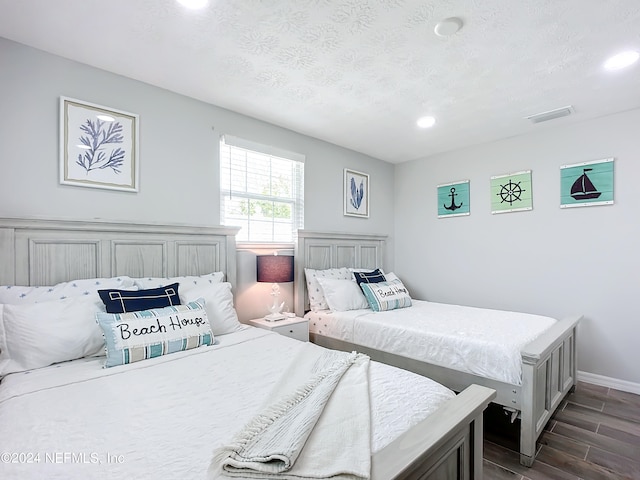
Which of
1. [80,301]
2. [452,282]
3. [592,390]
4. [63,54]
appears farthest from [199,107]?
[592,390]

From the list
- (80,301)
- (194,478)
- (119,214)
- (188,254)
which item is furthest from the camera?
(188,254)

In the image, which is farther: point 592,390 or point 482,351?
point 592,390

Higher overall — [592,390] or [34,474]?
[34,474]

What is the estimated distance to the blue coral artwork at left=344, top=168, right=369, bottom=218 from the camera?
4161 millimetres

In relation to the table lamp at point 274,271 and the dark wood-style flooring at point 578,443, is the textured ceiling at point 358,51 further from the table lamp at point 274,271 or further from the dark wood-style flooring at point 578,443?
the dark wood-style flooring at point 578,443

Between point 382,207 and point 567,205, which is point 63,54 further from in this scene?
point 567,205

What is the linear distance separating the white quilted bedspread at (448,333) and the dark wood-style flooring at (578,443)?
1.57ft

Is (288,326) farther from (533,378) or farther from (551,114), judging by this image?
(551,114)

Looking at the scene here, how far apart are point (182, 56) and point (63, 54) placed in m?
0.77

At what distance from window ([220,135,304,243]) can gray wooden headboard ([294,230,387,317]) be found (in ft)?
0.71

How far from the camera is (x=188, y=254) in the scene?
2.74 metres

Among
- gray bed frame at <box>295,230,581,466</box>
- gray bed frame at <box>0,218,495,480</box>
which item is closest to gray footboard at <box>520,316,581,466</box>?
gray bed frame at <box>295,230,581,466</box>

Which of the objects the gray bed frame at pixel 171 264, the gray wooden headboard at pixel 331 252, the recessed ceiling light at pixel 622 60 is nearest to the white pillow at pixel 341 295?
the gray wooden headboard at pixel 331 252

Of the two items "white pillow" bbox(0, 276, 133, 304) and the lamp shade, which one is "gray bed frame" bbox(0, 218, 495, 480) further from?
the lamp shade
